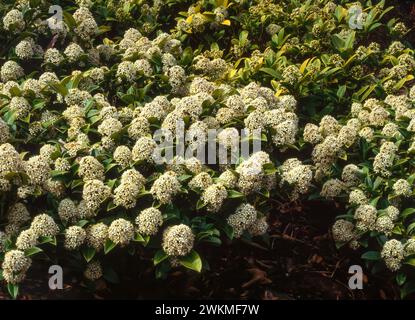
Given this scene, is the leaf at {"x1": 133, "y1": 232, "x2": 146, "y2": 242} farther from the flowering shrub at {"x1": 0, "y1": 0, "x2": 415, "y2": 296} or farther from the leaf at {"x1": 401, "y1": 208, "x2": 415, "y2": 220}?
the leaf at {"x1": 401, "y1": 208, "x2": 415, "y2": 220}

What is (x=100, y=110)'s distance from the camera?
201 inches

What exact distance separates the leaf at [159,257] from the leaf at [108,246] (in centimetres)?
28

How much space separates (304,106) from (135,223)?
2.36 metres

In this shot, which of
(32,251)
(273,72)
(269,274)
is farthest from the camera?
(273,72)

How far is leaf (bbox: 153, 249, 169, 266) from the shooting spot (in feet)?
14.0

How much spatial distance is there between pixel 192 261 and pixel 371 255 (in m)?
1.35

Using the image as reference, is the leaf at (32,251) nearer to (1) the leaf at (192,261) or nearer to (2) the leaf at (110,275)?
(2) the leaf at (110,275)

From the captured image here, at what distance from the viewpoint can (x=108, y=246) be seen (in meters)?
4.28

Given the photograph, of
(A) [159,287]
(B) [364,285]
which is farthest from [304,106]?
(A) [159,287]

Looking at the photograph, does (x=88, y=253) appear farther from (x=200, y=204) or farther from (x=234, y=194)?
(x=234, y=194)

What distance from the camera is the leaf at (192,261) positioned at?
424 centimetres

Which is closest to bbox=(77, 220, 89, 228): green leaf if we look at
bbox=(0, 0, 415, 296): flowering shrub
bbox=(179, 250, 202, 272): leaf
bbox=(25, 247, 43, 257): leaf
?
bbox=(0, 0, 415, 296): flowering shrub

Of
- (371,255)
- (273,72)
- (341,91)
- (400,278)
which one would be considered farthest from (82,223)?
(341,91)

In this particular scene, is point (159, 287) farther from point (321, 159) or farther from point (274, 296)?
point (321, 159)
